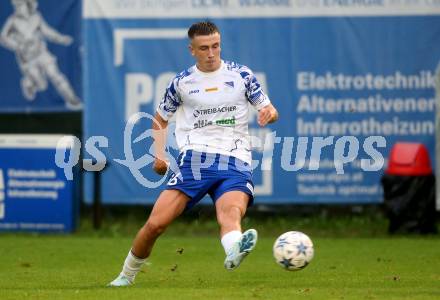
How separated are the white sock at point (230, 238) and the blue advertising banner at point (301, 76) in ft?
22.9

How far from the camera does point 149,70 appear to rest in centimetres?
1557

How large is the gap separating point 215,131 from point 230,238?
3.02 feet

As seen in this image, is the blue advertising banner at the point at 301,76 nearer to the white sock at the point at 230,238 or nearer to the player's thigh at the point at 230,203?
the player's thigh at the point at 230,203

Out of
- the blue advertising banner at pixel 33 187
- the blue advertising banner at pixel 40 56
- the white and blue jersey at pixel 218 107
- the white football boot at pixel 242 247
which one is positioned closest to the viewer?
the white football boot at pixel 242 247

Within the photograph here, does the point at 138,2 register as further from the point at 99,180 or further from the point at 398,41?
the point at 398,41

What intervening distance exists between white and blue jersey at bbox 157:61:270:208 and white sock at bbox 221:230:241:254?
45 cm

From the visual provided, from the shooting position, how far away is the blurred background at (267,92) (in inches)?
597

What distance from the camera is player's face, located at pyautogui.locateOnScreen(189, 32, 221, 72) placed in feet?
28.6

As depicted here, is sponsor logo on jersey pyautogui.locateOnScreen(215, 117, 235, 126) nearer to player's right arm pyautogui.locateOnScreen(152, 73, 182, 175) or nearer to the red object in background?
player's right arm pyautogui.locateOnScreen(152, 73, 182, 175)

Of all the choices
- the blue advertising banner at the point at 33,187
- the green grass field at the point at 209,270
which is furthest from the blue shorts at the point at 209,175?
the blue advertising banner at the point at 33,187

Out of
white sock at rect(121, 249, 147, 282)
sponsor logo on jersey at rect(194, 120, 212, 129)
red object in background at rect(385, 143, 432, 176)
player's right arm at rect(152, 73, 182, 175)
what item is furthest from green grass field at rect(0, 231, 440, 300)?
sponsor logo on jersey at rect(194, 120, 212, 129)

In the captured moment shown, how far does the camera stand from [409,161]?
14.6m

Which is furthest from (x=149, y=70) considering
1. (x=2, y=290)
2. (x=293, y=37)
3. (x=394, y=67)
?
(x=2, y=290)

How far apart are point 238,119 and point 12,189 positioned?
6.84m
